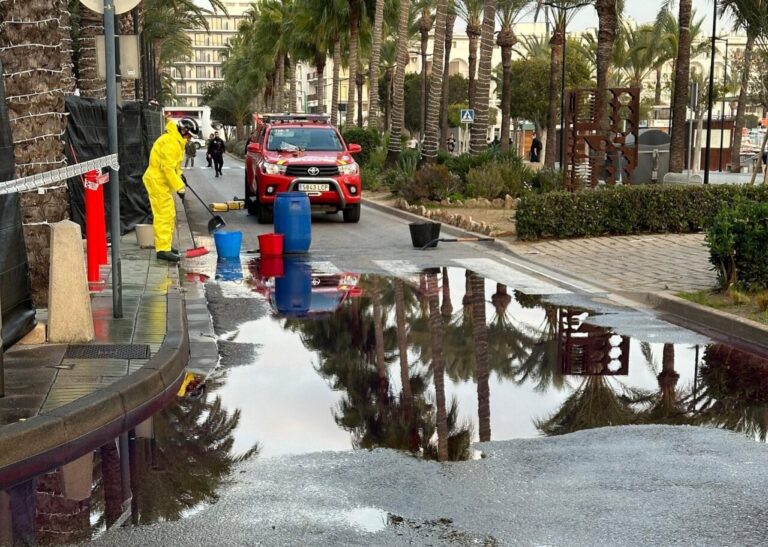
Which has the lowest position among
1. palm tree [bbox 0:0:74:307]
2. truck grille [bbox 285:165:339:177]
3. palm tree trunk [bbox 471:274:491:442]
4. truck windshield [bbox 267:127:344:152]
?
palm tree trunk [bbox 471:274:491:442]

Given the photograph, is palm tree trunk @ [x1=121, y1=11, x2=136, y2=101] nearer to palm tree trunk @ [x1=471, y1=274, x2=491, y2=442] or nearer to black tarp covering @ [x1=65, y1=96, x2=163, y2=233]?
black tarp covering @ [x1=65, y1=96, x2=163, y2=233]

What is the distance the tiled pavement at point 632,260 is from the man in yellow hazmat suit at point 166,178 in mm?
4924

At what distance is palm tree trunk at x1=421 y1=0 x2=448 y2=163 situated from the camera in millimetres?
29969

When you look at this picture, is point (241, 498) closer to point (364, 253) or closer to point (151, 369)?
point (151, 369)

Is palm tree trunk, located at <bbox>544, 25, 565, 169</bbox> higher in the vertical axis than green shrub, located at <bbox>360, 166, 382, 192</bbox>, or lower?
higher

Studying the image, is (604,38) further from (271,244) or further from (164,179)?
(164,179)

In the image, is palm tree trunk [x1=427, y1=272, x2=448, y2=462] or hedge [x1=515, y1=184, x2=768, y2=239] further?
hedge [x1=515, y1=184, x2=768, y2=239]

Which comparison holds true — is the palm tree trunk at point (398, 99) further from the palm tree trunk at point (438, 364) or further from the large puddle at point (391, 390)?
the large puddle at point (391, 390)

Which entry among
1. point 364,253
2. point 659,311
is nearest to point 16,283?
point 659,311

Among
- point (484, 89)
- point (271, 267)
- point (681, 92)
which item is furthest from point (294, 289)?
point (681, 92)

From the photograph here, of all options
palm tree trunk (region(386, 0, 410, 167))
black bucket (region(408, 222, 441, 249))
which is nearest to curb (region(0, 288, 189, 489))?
black bucket (region(408, 222, 441, 249))

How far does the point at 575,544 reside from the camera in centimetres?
476

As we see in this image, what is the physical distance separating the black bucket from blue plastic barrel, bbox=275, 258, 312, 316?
88.4 inches

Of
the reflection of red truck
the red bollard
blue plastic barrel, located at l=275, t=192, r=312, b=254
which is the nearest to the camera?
the red bollard
